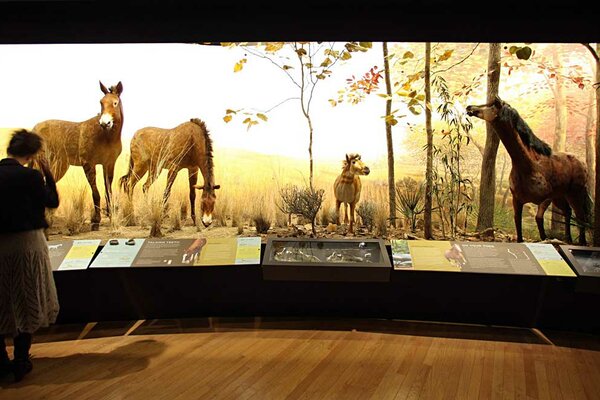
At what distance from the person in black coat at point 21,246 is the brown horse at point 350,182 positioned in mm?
2267

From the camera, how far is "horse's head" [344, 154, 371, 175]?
177 inches

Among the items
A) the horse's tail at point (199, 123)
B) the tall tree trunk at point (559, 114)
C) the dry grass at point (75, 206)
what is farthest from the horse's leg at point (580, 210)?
the dry grass at point (75, 206)

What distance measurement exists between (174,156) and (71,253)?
1.16 meters

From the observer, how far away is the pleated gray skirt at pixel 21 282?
313 cm

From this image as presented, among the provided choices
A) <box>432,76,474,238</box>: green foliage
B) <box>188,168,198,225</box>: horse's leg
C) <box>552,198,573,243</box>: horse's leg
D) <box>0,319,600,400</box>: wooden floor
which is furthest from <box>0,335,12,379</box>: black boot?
<box>552,198,573,243</box>: horse's leg

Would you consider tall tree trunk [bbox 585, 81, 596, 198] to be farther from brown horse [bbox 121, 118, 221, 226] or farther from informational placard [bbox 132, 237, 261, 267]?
brown horse [bbox 121, 118, 221, 226]

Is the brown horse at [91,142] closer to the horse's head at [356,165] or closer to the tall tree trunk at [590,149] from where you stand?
the horse's head at [356,165]

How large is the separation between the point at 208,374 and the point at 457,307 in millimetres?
2143

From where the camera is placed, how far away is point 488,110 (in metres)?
4.24

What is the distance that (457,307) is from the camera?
433cm

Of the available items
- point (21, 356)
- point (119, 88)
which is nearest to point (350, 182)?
point (119, 88)

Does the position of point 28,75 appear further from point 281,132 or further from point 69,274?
point 281,132

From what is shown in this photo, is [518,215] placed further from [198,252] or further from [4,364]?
[4,364]
